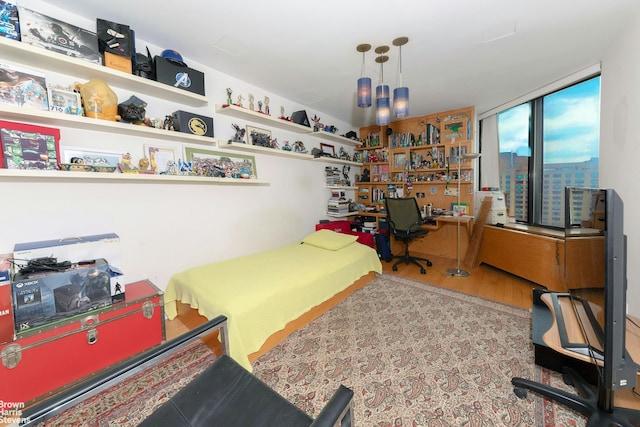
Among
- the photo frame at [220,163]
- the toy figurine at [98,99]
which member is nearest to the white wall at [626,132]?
the photo frame at [220,163]

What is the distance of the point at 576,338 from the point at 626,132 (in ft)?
6.20

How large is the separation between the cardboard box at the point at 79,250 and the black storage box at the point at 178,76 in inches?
52.2

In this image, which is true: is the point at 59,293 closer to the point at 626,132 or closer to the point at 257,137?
the point at 257,137

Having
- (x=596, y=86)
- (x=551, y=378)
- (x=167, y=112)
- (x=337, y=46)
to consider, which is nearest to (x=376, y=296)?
(x=551, y=378)

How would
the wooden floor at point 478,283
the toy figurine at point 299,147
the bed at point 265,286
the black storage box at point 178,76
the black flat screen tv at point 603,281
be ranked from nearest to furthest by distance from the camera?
1. the black flat screen tv at point 603,281
2. the bed at point 265,286
3. the black storage box at point 178,76
4. the wooden floor at point 478,283
5. the toy figurine at point 299,147

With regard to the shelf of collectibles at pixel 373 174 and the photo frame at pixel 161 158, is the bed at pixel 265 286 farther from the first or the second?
the shelf of collectibles at pixel 373 174

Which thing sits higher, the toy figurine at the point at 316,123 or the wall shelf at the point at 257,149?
Answer: the toy figurine at the point at 316,123

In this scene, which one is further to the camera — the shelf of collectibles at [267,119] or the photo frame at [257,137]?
the photo frame at [257,137]

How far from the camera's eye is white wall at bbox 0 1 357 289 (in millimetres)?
1651

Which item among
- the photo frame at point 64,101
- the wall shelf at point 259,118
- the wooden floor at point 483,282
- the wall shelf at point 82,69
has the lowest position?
the wooden floor at point 483,282

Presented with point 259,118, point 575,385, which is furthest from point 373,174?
point 575,385

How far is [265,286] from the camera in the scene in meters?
1.92

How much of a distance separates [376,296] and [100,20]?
3.27 meters

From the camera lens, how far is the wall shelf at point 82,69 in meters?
1.44
